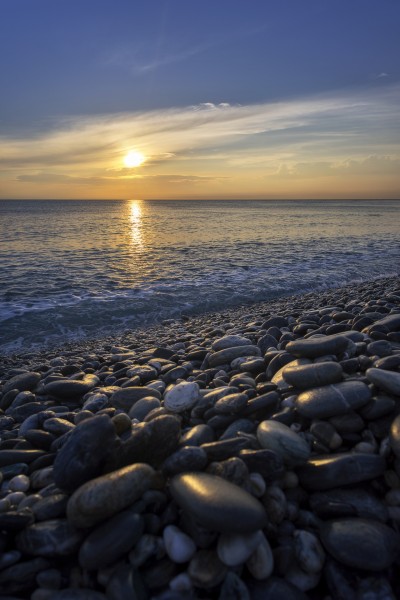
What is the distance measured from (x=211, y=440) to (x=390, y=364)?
1.68 m

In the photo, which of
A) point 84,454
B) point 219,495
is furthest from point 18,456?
point 219,495

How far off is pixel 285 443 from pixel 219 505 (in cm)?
71

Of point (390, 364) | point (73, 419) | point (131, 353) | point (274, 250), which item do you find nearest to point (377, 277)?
point (274, 250)

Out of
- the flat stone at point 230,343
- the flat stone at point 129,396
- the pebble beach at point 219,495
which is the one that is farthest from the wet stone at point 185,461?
the flat stone at point 230,343

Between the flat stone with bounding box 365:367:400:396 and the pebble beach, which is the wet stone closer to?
the pebble beach

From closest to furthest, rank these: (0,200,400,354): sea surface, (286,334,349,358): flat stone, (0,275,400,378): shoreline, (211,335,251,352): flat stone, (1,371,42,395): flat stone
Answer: (286,334,349,358): flat stone, (1,371,42,395): flat stone, (211,335,251,352): flat stone, (0,275,400,378): shoreline, (0,200,400,354): sea surface

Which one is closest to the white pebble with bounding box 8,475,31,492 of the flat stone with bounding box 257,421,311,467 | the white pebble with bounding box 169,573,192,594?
the white pebble with bounding box 169,573,192,594

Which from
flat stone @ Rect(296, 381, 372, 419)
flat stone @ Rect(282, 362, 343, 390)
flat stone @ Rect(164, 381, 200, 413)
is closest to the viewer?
flat stone @ Rect(296, 381, 372, 419)

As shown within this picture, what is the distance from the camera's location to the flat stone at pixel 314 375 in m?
3.18

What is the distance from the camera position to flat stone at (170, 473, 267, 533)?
200 centimetres

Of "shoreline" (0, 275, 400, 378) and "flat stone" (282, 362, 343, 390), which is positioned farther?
"shoreline" (0, 275, 400, 378)

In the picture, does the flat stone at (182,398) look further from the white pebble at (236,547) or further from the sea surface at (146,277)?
the sea surface at (146,277)

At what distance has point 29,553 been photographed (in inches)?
84.5

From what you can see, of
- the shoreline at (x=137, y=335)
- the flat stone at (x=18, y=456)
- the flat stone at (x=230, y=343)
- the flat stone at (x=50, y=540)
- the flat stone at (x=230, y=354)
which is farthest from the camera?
the shoreline at (x=137, y=335)
